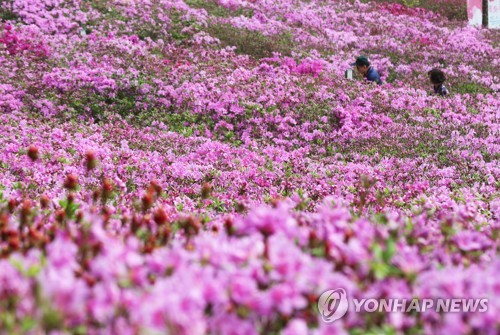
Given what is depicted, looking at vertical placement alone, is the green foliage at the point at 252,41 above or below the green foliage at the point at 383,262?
below

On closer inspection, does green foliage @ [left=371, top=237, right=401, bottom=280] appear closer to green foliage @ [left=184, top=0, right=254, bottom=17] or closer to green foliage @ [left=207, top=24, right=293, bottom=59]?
green foliage @ [left=207, top=24, right=293, bottom=59]

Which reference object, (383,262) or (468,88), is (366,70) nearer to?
(468,88)

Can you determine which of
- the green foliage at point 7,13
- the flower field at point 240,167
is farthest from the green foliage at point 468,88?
the green foliage at point 7,13

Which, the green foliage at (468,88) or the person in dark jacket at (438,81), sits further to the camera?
the green foliage at (468,88)

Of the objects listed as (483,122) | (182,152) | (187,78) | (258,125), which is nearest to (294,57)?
(187,78)

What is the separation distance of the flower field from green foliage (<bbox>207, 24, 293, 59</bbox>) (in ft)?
0.45

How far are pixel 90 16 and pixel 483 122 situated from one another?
1560 cm

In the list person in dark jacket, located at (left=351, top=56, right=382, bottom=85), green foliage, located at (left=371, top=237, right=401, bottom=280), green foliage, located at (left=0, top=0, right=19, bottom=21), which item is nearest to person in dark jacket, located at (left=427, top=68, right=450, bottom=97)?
person in dark jacket, located at (left=351, top=56, right=382, bottom=85)

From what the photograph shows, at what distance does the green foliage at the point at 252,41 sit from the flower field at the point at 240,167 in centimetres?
14

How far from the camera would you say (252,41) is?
19625mm

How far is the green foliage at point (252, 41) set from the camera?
18.9m

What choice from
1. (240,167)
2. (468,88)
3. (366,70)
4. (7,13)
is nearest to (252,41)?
(366,70)

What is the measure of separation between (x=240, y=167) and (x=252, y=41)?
1168cm

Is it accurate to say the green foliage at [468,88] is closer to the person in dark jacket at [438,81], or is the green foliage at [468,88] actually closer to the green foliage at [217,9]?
the person in dark jacket at [438,81]
